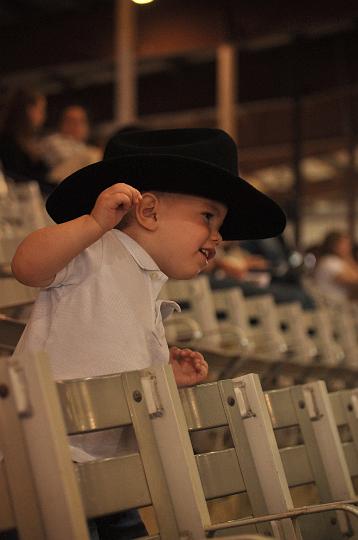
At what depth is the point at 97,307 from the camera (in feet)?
6.46

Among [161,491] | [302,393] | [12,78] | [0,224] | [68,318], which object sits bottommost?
[161,491]

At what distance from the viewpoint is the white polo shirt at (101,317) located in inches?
76.0

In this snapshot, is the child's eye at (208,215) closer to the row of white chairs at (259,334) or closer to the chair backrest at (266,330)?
the row of white chairs at (259,334)

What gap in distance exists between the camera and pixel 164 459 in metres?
1.84

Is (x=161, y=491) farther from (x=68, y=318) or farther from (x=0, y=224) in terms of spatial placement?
(x=0, y=224)

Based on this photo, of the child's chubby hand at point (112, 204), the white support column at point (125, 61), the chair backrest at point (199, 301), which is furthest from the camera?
the white support column at point (125, 61)

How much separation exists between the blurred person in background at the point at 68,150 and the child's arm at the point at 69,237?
12.8ft

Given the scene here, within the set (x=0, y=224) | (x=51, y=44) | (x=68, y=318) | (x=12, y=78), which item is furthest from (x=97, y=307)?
(x=12, y=78)

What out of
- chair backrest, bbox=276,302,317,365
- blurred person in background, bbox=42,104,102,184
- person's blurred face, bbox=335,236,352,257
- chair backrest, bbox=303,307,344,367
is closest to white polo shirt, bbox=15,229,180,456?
chair backrest, bbox=276,302,317,365

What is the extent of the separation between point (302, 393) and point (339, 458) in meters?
0.16

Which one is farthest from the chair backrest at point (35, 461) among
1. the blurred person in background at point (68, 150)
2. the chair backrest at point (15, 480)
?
the blurred person in background at point (68, 150)

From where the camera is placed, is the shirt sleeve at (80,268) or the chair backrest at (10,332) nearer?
the shirt sleeve at (80,268)

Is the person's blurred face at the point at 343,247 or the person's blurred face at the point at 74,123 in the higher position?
the person's blurred face at the point at 74,123

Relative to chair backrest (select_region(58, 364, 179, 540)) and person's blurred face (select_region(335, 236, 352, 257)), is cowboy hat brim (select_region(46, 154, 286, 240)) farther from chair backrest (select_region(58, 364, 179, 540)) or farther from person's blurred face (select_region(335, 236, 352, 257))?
person's blurred face (select_region(335, 236, 352, 257))
